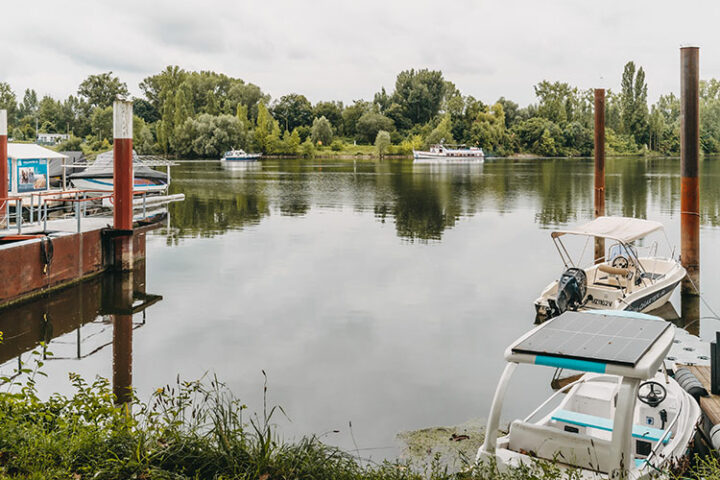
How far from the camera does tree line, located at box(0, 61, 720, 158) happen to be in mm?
123938

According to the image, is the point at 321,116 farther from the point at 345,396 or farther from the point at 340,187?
the point at 345,396

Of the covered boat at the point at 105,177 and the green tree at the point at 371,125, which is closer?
the covered boat at the point at 105,177

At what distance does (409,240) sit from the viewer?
30.0 meters

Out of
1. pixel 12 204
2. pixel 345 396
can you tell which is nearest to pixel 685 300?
pixel 345 396

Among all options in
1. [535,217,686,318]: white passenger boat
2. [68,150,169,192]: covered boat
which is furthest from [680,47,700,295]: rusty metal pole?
[68,150,169,192]: covered boat

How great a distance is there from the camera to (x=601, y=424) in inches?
332

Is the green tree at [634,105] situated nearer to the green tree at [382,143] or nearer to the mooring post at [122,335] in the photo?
the green tree at [382,143]

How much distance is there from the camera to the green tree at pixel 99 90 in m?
145

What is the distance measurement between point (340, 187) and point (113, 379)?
4850 cm

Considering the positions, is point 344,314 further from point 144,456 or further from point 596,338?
point 144,456

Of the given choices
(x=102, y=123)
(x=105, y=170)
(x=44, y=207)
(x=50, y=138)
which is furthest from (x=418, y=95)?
(x=44, y=207)

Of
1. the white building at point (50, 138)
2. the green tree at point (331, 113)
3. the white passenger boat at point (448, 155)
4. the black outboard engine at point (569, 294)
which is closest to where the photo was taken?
the black outboard engine at point (569, 294)

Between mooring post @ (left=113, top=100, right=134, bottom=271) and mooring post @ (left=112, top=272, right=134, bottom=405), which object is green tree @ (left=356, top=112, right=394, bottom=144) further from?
mooring post @ (left=112, top=272, right=134, bottom=405)

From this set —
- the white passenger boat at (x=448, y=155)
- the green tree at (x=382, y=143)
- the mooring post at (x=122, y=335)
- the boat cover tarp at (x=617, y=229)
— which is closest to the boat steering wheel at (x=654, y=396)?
the mooring post at (x=122, y=335)
